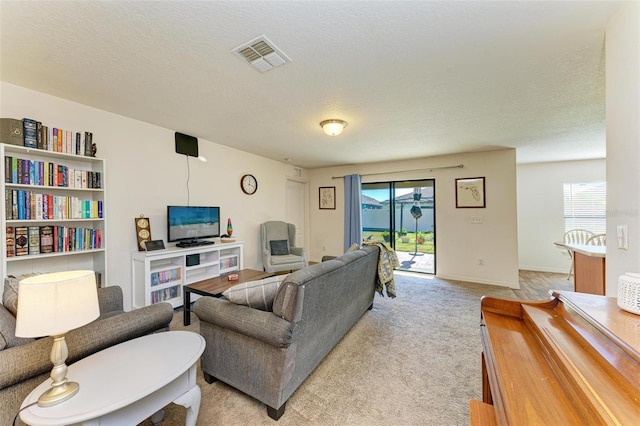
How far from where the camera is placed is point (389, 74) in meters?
1.90

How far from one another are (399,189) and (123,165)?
4.51m

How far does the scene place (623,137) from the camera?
1182 mm

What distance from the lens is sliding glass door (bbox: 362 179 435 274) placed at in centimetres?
480

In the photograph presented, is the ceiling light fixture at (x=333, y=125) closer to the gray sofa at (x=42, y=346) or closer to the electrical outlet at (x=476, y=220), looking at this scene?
the gray sofa at (x=42, y=346)

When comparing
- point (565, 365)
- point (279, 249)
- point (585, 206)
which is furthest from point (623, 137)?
point (585, 206)

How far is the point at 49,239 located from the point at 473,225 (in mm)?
5502

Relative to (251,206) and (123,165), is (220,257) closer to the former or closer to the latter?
(251,206)

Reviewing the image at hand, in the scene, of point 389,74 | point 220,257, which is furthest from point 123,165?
point 389,74

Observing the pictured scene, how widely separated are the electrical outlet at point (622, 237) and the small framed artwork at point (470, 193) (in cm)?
329

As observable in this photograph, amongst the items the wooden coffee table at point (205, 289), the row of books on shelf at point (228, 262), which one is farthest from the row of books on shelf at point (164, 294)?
the row of books on shelf at point (228, 262)

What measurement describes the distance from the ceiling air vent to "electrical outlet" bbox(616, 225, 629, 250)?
2092 mm

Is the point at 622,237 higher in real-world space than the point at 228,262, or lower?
higher

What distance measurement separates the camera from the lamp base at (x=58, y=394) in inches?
35.4

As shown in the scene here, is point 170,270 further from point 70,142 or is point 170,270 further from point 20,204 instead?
point 70,142
